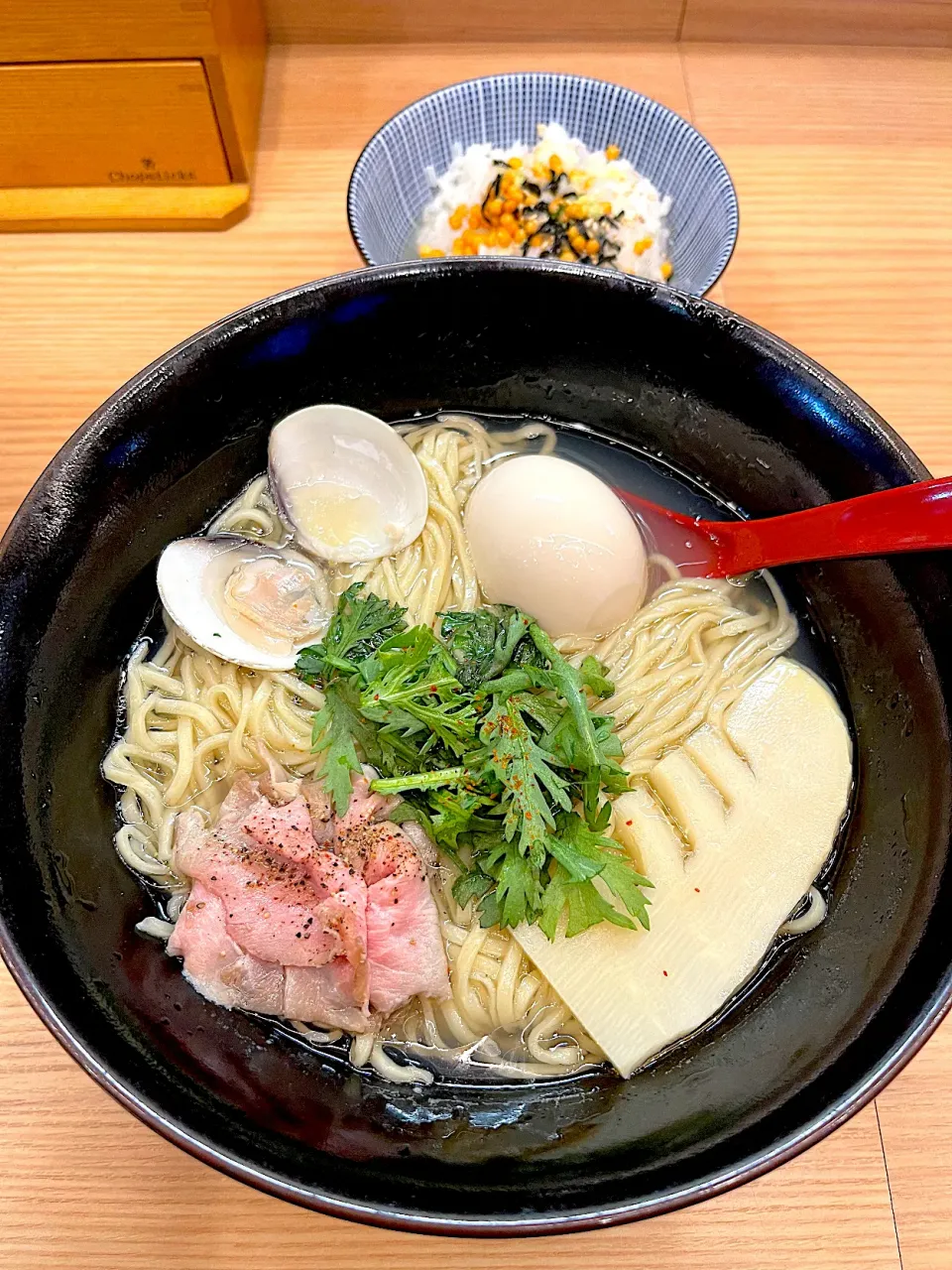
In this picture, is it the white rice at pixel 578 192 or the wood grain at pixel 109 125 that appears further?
the white rice at pixel 578 192

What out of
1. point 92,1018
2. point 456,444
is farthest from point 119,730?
point 456,444

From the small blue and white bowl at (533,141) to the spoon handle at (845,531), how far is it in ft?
1.97

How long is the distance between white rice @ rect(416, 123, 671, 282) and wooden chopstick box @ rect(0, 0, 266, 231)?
0.46m

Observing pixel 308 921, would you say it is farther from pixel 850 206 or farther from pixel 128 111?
pixel 850 206

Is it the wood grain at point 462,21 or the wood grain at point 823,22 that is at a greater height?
the wood grain at point 823,22

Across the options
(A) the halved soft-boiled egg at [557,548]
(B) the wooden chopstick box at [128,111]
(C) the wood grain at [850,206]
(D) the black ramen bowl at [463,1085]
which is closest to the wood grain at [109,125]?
(B) the wooden chopstick box at [128,111]

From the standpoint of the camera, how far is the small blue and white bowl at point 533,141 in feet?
5.74

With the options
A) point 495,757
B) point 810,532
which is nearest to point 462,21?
point 810,532

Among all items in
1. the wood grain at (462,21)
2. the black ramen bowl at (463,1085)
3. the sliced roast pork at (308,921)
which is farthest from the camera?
the wood grain at (462,21)

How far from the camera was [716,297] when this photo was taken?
1.91 meters

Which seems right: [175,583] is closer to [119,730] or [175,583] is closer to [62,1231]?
[119,730]

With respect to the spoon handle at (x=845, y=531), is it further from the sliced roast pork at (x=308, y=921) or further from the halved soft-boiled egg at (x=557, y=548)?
the sliced roast pork at (x=308, y=921)

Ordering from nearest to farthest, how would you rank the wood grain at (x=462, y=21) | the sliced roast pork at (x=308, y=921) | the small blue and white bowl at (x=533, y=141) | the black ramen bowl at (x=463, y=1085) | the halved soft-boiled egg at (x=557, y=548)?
the black ramen bowl at (x=463, y=1085) → the sliced roast pork at (x=308, y=921) → the halved soft-boiled egg at (x=557, y=548) → the small blue and white bowl at (x=533, y=141) → the wood grain at (x=462, y=21)

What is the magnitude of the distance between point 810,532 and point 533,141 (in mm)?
1265
